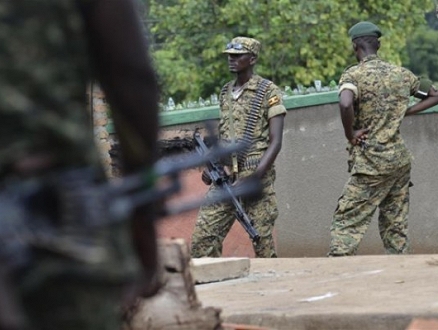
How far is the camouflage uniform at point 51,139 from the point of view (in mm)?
1945

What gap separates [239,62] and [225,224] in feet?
3.82

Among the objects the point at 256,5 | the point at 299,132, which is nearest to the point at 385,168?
the point at 299,132

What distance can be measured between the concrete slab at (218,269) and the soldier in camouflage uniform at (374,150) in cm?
243

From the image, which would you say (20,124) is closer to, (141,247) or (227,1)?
(141,247)

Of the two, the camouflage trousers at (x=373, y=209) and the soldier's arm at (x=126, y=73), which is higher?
the soldier's arm at (x=126, y=73)

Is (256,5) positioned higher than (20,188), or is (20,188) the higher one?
(20,188)

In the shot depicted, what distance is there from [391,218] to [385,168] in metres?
0.36

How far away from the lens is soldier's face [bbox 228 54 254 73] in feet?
31.5

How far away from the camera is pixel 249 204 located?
9.46m

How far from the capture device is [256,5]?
882 inches

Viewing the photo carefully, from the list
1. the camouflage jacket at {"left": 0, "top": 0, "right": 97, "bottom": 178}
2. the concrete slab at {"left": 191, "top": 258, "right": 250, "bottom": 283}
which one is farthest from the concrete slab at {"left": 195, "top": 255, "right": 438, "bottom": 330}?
the camouflage jacket at {"left": 0, "top": 0, "right": 97, "bottom": 178}

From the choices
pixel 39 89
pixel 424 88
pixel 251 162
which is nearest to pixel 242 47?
pixel 251 162

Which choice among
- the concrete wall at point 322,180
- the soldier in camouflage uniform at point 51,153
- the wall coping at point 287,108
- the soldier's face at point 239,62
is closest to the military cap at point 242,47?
the soldier's face at point 239,62

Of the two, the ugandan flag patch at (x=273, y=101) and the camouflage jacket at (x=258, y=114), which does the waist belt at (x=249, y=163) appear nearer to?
the camouflage jacket at (x=258, y=114)
